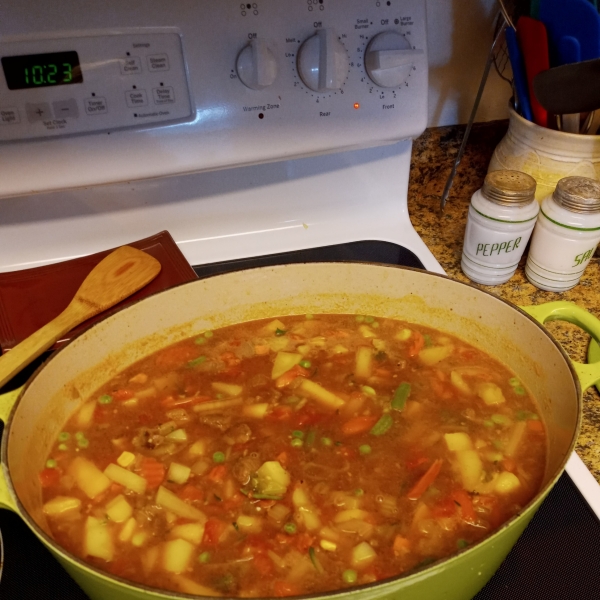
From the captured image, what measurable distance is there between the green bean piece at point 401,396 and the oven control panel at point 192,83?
592mm

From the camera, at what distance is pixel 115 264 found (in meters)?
1.45

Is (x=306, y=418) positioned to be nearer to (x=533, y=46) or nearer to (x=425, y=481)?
(x=425, y=481)

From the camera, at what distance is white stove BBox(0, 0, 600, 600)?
46.5 inches

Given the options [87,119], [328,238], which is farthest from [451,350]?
[87,119]

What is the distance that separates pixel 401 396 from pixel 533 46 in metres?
0.92

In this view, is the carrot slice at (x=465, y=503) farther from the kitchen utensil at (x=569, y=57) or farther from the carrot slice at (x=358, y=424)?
the kitchen utensil at (x=569, y=57)

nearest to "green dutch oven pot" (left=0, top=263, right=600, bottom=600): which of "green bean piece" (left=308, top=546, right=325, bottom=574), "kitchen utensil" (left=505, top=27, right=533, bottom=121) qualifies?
"green bean piece" (left=308, top=546, right=325, bottom=574)

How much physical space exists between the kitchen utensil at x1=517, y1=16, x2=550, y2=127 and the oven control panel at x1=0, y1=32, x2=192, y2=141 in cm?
85

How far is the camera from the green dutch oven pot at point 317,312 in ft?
2.63

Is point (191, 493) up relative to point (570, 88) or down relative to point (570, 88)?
down

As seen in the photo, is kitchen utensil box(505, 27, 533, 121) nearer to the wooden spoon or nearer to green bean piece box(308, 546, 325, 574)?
the wooden spoon

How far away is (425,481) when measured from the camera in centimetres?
109

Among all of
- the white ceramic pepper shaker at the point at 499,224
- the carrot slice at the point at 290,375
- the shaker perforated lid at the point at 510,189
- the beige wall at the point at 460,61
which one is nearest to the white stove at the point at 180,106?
the white ceramic pepper shaker at the point at 499,224

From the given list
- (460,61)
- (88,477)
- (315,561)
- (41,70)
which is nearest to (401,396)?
(315,561)
